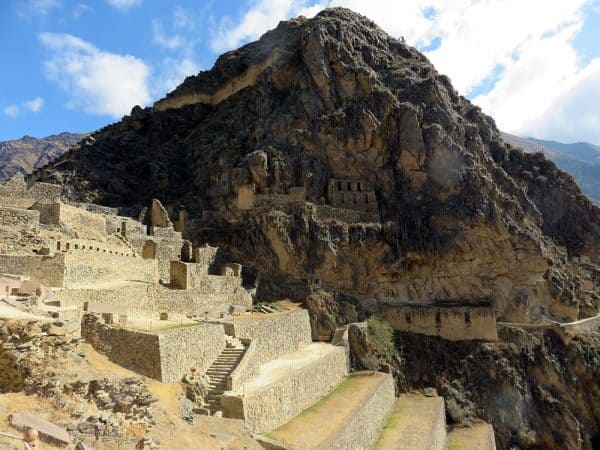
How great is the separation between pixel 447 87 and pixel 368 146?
43.2ft

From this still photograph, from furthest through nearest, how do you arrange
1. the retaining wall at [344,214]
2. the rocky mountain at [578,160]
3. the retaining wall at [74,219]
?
the rocky mountain at [578,160] → the retaining wall at [344,214] → the retaining wall at [74,219]

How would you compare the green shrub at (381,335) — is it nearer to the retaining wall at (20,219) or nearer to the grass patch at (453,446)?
the grass patch at (453,446)

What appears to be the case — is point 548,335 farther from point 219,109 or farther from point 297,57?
point 219,109

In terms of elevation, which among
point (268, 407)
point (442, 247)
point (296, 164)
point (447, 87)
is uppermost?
point (447, 87)

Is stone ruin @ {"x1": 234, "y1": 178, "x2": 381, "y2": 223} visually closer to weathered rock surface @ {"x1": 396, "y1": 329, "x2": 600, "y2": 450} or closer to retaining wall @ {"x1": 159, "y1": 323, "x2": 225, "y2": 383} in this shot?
weathered rock surface @ {"x1": 396, "y1": 329, "x2": 600, "y2": 450}

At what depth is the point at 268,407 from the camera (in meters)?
19.3

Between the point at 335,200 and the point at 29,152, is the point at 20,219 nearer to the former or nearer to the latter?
the point at 335,200

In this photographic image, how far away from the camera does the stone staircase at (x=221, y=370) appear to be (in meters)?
17.6

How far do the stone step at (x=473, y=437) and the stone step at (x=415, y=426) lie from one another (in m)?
1.61

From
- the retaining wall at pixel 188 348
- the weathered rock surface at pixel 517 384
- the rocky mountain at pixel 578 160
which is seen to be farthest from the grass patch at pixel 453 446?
the rocky mountain at pixel 578 160

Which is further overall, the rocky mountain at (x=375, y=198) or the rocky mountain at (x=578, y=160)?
the rocky mountain at (x=578, y=160)

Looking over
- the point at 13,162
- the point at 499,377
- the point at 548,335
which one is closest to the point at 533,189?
the point at 548,335

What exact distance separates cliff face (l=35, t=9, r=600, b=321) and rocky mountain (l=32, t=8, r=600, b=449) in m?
0.14

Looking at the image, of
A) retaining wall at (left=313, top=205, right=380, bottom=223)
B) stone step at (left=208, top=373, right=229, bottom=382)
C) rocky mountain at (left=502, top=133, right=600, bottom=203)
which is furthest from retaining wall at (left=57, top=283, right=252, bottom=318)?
rocky mountain at (left=502, top=133, right=600, bottom=203)
